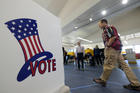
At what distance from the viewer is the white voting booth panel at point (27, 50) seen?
1.54 ft

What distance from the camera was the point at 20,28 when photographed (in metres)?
0.58

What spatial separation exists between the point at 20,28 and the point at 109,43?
1354 millimetres

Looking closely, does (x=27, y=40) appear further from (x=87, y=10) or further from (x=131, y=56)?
(x=131, y=56)

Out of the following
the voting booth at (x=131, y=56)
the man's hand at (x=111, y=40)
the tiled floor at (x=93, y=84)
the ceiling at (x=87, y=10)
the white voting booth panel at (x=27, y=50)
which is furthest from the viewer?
the voting booth at (x=131, y=56)

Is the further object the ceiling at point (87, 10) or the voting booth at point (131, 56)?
the voting booth at point (131, 56)

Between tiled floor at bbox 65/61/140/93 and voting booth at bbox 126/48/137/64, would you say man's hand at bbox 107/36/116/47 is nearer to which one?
tiled floor at bbox 65/61/140/93

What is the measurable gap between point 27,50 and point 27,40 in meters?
0.09

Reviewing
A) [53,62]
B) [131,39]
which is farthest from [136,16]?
[53,62]

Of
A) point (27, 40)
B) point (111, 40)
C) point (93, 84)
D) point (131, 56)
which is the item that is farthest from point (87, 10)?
point (131, 56)

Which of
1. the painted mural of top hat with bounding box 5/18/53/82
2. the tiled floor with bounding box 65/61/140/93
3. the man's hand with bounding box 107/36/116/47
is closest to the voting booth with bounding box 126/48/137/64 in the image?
the tiled floor with bounding box 65/61/140/93

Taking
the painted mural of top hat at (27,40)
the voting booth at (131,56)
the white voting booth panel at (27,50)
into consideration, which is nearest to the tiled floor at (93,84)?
the white voting booth panel at (27,50)

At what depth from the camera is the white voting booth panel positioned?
1.54 ft

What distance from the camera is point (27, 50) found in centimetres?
59

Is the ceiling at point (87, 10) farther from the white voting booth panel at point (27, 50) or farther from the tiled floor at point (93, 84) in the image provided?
the white voting booth panel at point (27, 50)
